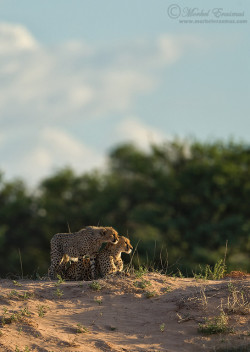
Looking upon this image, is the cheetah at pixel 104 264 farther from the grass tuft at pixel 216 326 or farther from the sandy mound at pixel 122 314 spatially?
the grass tuft at pixel 216 326

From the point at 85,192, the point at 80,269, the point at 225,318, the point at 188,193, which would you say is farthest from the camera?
the point at 85,192

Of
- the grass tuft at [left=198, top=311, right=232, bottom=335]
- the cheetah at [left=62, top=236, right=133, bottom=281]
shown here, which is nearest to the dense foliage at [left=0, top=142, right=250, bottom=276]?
the cheetah at [left=62, top=236, right=133, bottom=281]

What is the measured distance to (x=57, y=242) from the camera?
31.9 feet

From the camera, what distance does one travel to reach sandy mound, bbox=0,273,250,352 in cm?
738

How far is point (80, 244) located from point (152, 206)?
13054 millimetres

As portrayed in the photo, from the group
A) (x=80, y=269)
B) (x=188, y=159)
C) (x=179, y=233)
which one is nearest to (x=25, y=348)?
(x=80, y=269)

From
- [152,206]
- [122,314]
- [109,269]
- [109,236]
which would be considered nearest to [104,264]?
[109,269]

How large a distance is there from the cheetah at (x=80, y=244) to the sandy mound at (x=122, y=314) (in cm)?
59

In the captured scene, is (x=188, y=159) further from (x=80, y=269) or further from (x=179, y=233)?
(x=80, y=269)

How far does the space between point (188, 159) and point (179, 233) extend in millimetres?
3266

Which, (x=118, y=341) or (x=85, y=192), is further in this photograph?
(x=85, y=192)

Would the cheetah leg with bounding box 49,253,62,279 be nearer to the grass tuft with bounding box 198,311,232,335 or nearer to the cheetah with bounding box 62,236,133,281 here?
the cheetah with bounding box 62,236,133,281

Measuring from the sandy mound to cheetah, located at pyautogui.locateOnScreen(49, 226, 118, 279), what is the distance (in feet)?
1.93

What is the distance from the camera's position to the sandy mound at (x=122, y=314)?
290 inches
